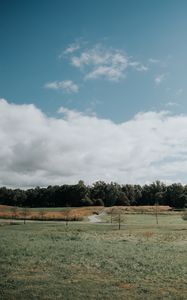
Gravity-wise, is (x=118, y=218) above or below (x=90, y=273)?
above

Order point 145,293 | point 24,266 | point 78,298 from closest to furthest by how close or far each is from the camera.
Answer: point 78,298 → point 145,293 → point 24,266

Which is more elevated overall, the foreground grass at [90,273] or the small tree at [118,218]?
the small tree at [118,218]

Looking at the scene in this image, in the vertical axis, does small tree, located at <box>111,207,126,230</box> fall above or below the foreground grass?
above

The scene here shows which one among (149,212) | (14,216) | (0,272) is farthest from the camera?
(149,212)

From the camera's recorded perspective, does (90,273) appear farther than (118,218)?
No

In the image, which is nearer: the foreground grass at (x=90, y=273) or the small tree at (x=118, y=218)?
the foreground grass at (x=90, y=273)

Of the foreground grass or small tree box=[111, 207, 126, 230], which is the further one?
small tree box=[111, 207, 126, 230]

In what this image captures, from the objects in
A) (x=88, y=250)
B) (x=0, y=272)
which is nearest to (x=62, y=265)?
(x=0, y=272)

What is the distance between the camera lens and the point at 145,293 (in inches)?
887

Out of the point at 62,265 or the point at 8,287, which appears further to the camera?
the point at 62,265

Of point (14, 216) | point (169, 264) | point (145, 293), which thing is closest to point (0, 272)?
point (145, 293)

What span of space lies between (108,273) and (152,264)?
18.2ft

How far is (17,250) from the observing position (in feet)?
128

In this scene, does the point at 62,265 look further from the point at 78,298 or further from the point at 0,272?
the point at 78,298
